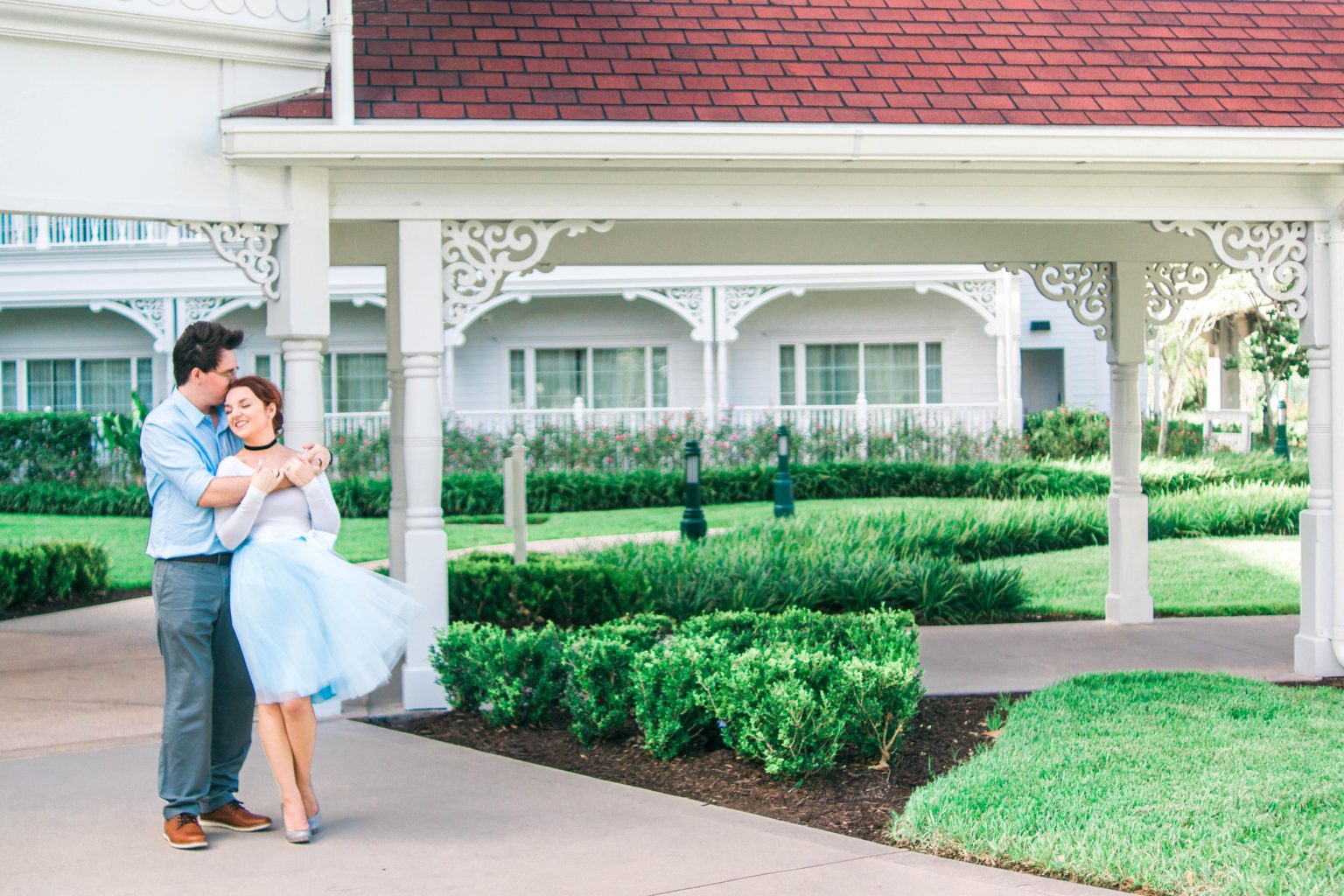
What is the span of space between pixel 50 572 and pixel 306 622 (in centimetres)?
→ 874

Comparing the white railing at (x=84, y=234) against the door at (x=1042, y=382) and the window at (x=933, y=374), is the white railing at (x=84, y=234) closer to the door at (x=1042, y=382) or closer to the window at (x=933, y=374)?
the window at (x=933, y=374)

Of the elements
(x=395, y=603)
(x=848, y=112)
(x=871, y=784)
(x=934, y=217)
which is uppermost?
(x=848, y=112)

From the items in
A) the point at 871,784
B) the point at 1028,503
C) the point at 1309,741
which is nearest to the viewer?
the point at 871,784

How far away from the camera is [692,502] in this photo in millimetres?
15414

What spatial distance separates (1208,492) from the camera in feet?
60.6

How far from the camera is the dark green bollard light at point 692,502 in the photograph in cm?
1518

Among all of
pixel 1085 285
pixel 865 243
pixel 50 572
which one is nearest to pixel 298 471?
pixel 865 243

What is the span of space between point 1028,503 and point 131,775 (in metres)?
12.9

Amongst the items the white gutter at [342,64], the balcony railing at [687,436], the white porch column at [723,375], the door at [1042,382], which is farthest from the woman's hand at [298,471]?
the door at [1042,382]

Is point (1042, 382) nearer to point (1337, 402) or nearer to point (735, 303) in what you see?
point (735, 303)

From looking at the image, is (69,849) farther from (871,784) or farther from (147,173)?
(147,173)

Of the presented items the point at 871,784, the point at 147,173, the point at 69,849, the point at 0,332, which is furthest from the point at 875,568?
the point at 0,332

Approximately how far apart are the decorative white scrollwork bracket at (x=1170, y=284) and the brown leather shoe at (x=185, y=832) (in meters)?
7.87

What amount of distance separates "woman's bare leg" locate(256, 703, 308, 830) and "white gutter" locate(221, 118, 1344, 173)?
10.5 ft
